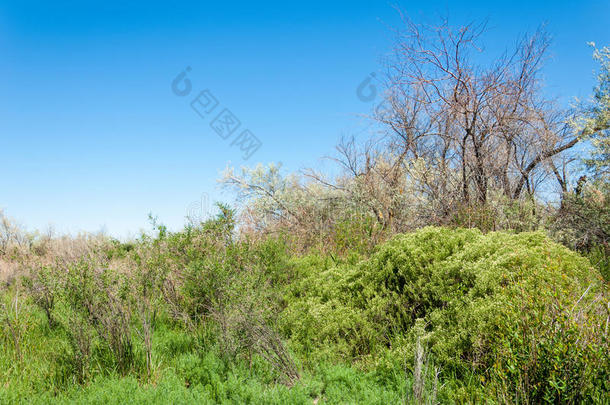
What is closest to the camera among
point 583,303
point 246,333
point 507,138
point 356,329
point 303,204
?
point 583,303

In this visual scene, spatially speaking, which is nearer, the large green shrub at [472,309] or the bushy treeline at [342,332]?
the large green shrub at [472,309]

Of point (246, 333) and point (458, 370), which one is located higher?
point (246, 333)

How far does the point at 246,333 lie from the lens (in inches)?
169

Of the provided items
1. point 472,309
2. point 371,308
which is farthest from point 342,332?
point 472,309

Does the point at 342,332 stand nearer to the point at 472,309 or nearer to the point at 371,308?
the point at 371,308

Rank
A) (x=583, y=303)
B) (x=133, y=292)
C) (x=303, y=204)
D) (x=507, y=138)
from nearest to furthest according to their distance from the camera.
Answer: (x=583, y=303)
(x=133, y=292)
(x=507, y=138)
(x=303, y=204)

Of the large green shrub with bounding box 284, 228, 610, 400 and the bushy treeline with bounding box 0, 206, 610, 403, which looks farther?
the bushy treeline with bounding box 0, 206, 610, 403

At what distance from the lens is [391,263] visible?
5250 mm

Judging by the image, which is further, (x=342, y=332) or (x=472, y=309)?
(x=342, y=332)

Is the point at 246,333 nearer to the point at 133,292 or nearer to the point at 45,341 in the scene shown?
the point at 133,292

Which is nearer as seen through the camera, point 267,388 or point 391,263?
point 267,388

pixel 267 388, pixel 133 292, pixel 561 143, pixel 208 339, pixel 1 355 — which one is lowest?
pixel 267 388

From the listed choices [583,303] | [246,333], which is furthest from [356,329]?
[583,303]

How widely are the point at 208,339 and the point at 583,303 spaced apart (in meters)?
3.92
